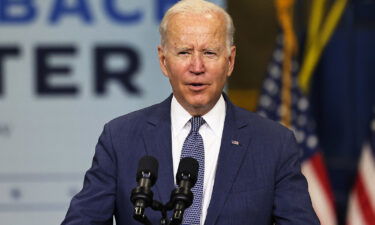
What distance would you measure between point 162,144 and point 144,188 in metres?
0.48

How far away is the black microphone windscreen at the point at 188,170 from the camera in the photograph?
225 centimetres

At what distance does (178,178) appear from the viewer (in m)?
2.27

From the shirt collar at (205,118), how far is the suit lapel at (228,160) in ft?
0.09

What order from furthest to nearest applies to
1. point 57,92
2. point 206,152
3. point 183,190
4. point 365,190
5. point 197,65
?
1. point 365,190
2. point 57,92
3. point 206,152
4. point 197,65
5. point 183,190

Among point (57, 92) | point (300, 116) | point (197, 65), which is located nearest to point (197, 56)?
point (197, 65)

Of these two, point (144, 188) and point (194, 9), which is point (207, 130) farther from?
point (144, 188)

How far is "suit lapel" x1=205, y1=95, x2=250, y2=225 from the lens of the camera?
8.50ft

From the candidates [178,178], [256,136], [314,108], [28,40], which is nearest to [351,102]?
[314,108]

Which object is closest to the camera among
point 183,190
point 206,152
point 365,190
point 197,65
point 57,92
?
point 183,190

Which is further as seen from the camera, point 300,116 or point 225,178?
point 300,116

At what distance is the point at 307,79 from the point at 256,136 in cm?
294

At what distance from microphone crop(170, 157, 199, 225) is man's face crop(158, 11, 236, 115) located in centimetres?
40

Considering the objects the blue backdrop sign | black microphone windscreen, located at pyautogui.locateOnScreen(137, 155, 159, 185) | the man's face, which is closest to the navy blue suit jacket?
the man's face

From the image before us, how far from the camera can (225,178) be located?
2629mm
